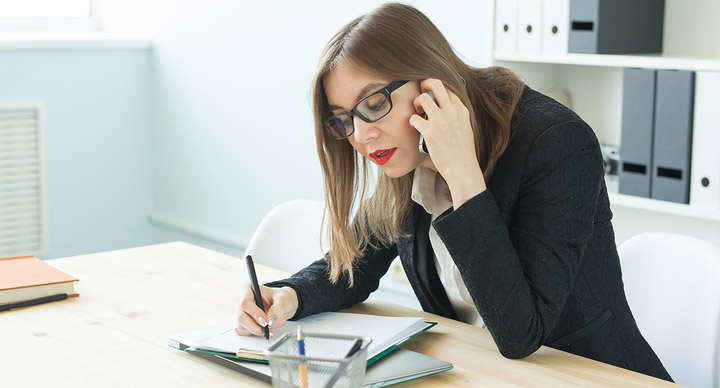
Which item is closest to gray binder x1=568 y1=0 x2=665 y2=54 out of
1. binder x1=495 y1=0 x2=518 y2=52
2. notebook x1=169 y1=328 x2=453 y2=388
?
binder x1=495 y1=0 x2=518 y2=52

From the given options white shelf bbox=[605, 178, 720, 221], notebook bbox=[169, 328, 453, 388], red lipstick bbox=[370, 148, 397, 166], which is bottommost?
notebook bbox=[169, 328, 453, 388]

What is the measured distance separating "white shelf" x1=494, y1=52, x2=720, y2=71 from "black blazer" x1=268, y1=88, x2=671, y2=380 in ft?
2.09

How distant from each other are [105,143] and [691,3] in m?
2.52

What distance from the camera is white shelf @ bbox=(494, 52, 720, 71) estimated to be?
182 centimetres

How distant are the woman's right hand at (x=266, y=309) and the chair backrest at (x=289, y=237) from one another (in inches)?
19.1

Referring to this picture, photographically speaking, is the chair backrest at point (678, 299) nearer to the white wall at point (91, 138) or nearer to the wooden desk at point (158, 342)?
the wooden desk at point (158, 342)

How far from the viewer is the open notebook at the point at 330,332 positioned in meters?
1.15

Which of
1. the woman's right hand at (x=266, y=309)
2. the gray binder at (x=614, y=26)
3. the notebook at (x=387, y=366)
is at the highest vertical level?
the gray binder at (x=614, y=26)

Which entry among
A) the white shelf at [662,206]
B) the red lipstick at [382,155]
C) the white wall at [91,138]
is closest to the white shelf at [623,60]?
the white shelf at [662,206]

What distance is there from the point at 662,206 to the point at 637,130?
0.19 meters

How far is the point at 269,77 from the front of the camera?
3.17m

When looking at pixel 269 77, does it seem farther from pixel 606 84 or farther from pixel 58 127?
pixel 606 84

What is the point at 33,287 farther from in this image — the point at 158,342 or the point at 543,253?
the point at 543,253

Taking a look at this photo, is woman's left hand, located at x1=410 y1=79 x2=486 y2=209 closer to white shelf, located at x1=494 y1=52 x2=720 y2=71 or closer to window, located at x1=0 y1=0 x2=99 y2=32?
white shelf, located at x1=494 y1=52 x2=720 y2=71
